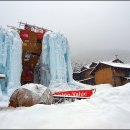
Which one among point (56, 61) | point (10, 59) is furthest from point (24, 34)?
point (10, 59)

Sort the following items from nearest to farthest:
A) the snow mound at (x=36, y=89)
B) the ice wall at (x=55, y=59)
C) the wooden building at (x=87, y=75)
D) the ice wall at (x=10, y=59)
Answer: the snow mound at (x=36, y=89)
the ice wall at (x=10, y=59)
the ice wall at (x=55, y=59)
the wooden building at (x=87, y=75)

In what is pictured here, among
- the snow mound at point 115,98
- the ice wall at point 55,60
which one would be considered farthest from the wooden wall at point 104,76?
the snow mound at point 115,98

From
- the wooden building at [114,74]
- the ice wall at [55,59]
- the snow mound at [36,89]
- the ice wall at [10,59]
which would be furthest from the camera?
the wooden building at [114,74]

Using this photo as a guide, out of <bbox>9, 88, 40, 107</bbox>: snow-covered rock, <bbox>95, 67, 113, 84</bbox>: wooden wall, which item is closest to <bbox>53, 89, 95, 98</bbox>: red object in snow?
<bbox>9, 88, 40, 107</bbox>: snow-covered rock

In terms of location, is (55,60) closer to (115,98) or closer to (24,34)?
(24,34)

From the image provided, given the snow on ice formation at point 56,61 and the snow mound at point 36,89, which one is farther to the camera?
the snow on ice formation at point 56,61

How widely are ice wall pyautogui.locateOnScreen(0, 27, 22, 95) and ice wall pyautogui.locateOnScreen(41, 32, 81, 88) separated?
14.3 feet

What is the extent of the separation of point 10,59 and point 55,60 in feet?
21.6

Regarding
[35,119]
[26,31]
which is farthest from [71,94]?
[26,31]

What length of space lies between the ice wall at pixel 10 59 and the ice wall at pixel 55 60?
437 cm

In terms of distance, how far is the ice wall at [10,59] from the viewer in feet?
90.4

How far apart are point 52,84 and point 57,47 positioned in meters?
5.82

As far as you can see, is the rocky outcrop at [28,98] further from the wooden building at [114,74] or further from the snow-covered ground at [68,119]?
the wooden building at [114,74]

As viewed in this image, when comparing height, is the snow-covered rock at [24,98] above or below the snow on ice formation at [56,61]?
below
